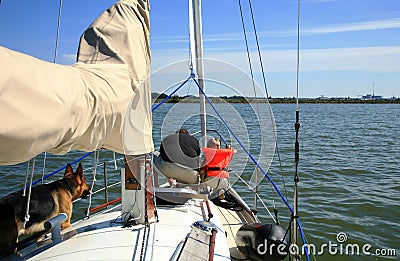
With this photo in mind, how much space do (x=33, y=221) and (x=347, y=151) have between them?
43.4ft

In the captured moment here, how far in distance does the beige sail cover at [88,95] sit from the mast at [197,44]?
9.66 ft

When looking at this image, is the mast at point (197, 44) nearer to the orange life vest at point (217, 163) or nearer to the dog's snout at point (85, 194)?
the orange life vest at point (217, 163)

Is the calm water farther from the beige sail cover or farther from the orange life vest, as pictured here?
the beige sail cover

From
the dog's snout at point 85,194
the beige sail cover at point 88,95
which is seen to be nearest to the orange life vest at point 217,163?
the dog's snout at point 85,194

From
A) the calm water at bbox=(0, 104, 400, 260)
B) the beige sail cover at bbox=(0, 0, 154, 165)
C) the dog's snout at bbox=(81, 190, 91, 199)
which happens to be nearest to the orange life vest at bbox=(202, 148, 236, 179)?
the calm water at bbox=(0, 104, 400, 260)

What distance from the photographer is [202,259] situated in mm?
2400

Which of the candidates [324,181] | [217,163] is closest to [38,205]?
[217,163]

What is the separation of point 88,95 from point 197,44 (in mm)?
4471

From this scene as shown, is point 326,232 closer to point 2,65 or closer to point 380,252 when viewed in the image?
point 380,252

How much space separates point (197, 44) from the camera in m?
5.89

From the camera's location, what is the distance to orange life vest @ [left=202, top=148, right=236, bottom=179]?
4.68 meters

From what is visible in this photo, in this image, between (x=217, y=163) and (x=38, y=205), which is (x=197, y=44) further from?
(x=38, y=205)

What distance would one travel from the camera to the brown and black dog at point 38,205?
274 centimetres

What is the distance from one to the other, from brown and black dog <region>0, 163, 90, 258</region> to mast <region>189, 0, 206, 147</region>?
2096mm
